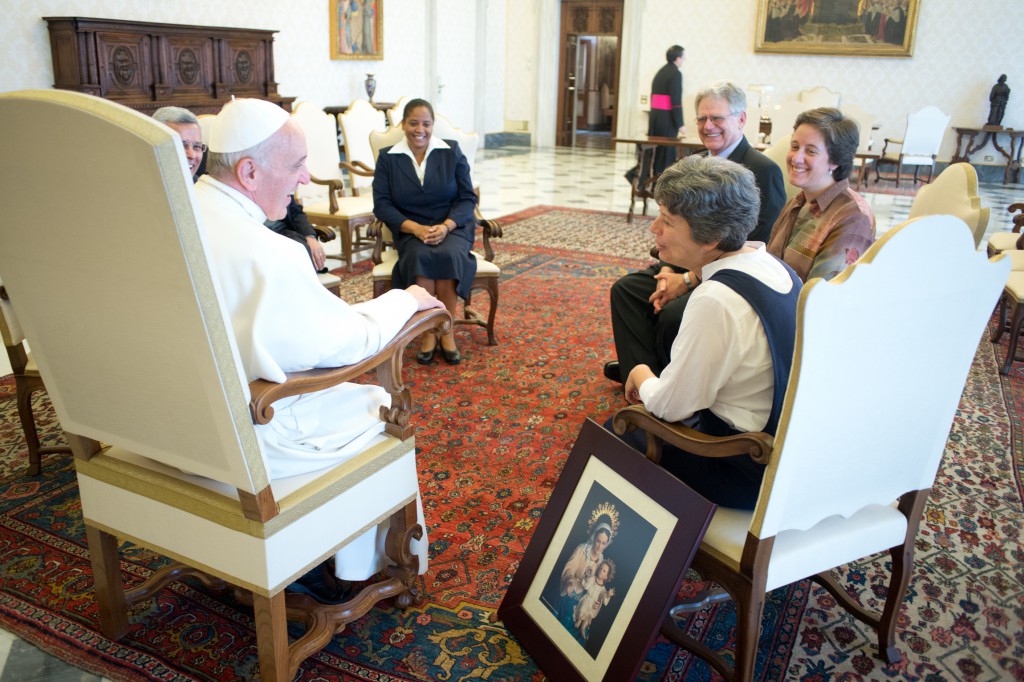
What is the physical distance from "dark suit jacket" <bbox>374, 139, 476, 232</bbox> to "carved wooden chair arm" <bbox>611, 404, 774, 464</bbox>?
289 centimetres

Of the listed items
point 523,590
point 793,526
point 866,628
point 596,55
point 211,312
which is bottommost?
point 866,628

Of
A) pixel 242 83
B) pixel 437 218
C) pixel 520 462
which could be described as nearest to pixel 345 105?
pixel 242 83

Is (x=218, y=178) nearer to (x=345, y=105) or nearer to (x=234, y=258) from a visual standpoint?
(x=234, y=258)

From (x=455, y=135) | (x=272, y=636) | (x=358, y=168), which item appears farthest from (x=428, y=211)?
(x=272, y=636)

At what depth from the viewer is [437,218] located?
4.95 meters

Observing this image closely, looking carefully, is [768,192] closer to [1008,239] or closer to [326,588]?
[1008,239]

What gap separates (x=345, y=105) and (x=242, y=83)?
2.82m

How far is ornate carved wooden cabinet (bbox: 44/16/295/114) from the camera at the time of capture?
8.05m

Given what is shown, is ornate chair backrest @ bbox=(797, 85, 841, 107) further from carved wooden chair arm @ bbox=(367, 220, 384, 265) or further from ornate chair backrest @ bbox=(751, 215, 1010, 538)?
ornate chair backrest @ bbox=(751, 215, 1010, 538)

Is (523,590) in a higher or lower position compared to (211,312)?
lower

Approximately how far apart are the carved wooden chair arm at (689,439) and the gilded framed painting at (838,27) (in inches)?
566

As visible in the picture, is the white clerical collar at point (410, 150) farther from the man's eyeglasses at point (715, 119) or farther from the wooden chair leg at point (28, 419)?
the wooden chair leg at point (28, 419)

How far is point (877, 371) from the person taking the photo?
6.06 ft

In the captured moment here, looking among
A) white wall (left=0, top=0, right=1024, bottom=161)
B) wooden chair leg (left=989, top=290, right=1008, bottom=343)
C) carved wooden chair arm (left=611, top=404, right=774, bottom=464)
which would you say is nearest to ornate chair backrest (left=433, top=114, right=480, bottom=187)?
wooden chair leg (left=989, top=290, right=1008, bottom=343)
